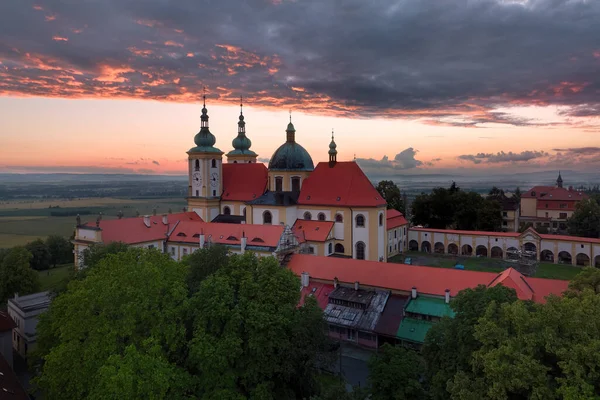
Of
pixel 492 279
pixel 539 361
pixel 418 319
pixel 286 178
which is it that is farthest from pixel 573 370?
pixel 286 178

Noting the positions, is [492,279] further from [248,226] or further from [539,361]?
[248,226]

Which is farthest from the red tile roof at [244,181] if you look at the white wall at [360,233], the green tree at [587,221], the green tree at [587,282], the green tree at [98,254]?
the green tree at [587,221]

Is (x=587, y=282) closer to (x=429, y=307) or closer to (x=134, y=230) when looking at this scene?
(x=429, y=307)

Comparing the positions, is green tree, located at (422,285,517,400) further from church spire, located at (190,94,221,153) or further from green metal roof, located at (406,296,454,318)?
church spire, located at (190,94,221,153)

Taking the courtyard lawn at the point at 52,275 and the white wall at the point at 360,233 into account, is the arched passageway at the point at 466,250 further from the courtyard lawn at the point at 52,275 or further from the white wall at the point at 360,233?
the courtyard lawn at the point at 52,275

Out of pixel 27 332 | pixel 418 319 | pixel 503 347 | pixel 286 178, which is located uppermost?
pixel 286 178

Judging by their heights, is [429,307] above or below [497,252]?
above

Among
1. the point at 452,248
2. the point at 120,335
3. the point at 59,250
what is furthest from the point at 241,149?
the point at 120,335
